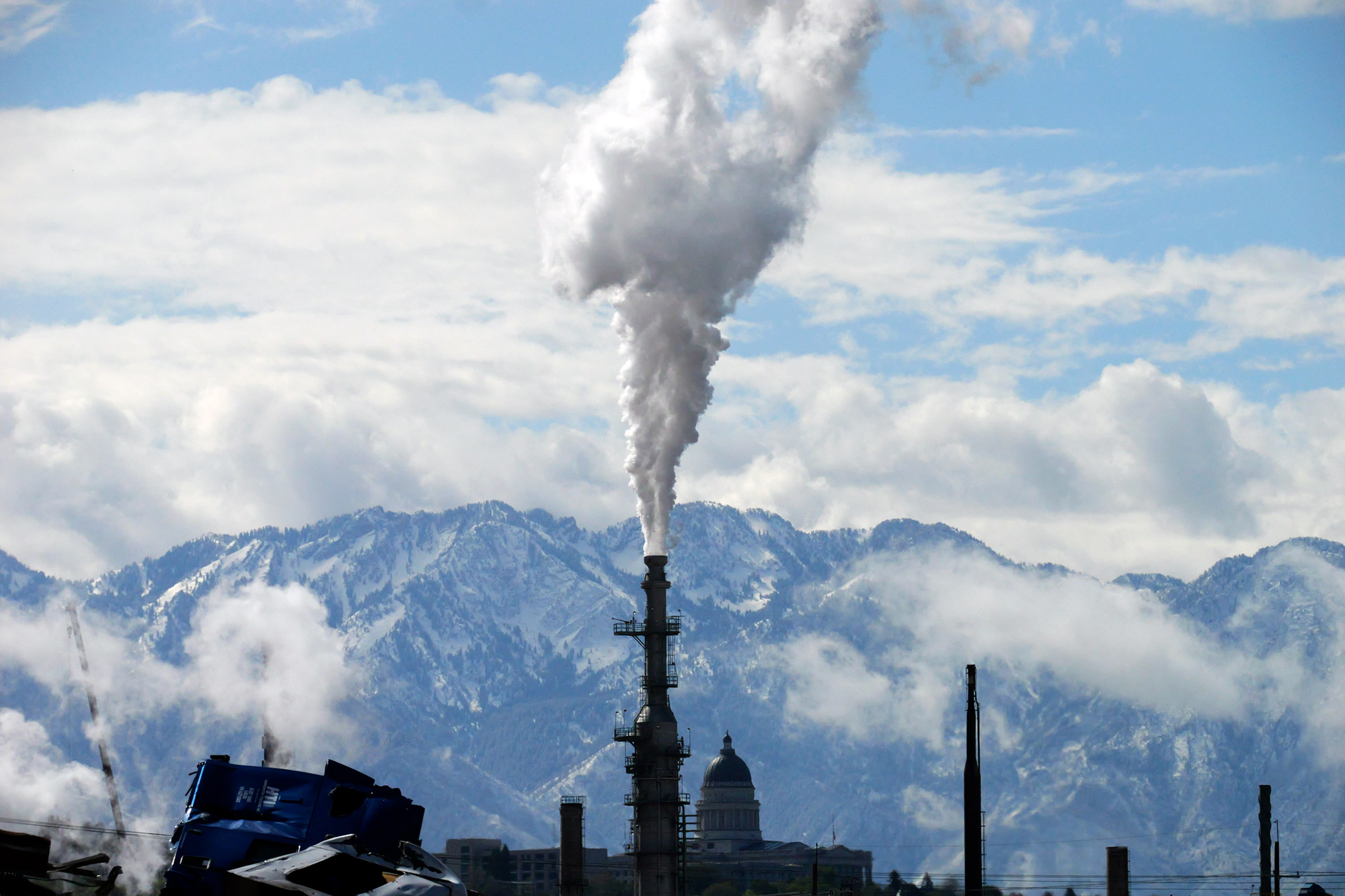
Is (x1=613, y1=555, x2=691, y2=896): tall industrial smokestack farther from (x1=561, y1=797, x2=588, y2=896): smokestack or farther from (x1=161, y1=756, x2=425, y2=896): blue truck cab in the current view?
(x1=161, y1=756, x2=425, y2=896): blue truck cab

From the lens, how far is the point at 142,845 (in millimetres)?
139875

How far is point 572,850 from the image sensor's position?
9019 cm

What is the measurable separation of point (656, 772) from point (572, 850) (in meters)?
12.2

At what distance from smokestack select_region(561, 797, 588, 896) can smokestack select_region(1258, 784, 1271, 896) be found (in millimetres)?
30879

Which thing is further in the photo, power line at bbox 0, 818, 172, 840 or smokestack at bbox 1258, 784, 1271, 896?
power line at bbox 0, 818, 172, 840

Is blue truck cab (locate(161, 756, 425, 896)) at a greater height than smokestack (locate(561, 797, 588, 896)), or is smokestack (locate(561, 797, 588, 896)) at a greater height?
blue truck cab (locate(161, 756, 425, 896))

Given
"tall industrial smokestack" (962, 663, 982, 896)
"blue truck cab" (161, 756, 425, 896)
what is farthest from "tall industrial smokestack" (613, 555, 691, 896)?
"blue truck cab" (161, 756, 425, 896)

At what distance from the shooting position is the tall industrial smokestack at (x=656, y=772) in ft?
262

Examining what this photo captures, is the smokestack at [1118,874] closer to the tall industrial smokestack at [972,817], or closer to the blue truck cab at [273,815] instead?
the tall industrial smokestack at [972,817]

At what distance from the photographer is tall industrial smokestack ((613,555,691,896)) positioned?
262ft

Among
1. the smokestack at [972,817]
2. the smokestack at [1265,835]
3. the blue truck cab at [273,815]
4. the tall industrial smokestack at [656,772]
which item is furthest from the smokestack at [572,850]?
the blue truck cab at [273,815]

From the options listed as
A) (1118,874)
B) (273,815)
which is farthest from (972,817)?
(273,815)

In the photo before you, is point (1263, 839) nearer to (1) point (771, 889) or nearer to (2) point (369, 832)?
(2) point (369, 832)

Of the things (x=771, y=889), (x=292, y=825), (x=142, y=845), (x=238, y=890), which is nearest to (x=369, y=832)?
(x=292, y=825)
